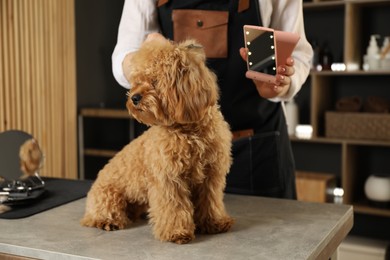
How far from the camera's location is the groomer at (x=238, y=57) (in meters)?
1.77

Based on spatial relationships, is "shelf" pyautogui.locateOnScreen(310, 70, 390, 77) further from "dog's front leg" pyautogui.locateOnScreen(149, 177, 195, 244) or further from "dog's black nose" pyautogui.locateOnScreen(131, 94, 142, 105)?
"dog's black nose" pyautogui.locateOnScreen(131, 94, 142, 105)

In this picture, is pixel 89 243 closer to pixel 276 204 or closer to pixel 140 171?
pixel 140 171

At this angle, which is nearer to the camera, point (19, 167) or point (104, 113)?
point (19, 167)

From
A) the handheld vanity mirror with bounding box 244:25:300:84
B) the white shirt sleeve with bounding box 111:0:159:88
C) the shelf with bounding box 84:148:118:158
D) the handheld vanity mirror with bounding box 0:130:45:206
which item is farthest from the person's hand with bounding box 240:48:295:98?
the shelf with bounding box 84:148:118:158

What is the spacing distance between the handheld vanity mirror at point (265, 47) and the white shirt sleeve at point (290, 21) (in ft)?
1.06

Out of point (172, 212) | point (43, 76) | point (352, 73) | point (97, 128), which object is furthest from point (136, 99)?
point (97, 128)

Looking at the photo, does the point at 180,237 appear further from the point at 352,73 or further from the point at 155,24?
the point at 352,73

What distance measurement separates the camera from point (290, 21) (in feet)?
5.87

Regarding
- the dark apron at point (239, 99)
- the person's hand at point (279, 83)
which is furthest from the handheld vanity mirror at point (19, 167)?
the person's hand at point (279, 83)

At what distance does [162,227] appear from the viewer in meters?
1.24

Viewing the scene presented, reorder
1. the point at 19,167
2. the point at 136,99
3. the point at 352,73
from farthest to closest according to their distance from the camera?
the point at 352,73 → the point at 19,167 → the point at 136,99

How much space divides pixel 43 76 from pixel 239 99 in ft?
8.92

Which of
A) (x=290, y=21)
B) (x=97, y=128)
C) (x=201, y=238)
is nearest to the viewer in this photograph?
(x=201, y=238)

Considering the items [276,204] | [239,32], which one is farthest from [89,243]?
[239,32]
